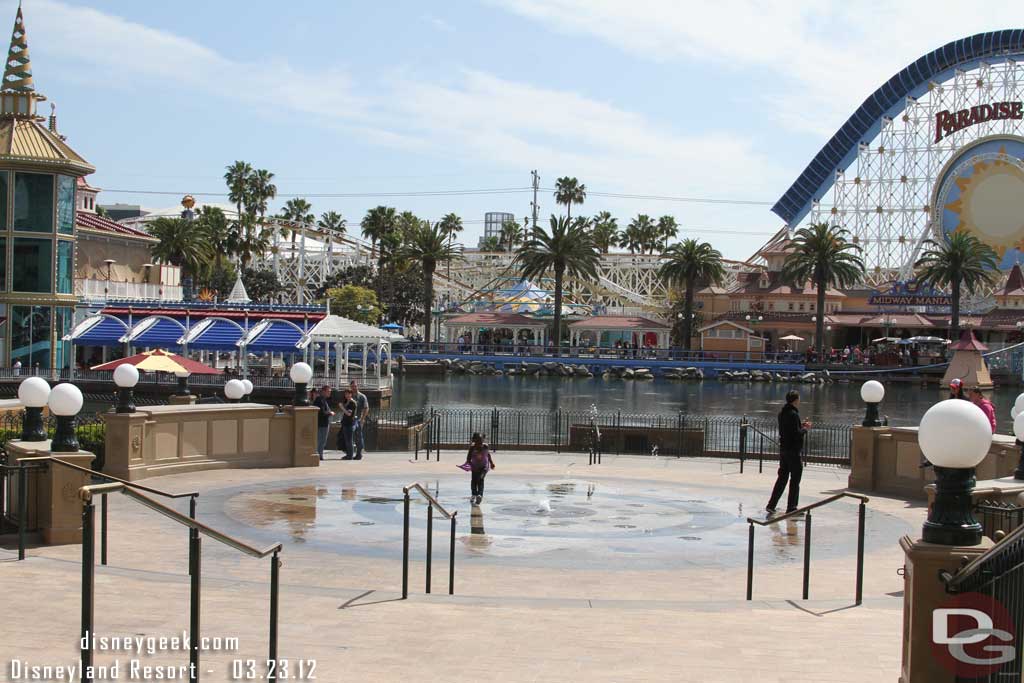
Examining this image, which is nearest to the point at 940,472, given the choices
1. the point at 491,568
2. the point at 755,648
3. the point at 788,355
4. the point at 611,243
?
the point at 755,648

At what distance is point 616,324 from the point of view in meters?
108

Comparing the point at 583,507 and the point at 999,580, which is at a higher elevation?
the point at 999,580

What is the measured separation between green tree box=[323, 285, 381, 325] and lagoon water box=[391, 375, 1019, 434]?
9.89 meters

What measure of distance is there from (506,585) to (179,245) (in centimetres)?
7890

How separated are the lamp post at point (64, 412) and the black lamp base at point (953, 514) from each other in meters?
10.8

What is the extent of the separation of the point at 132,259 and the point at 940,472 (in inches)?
3015

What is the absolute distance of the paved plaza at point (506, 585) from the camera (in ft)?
30.4

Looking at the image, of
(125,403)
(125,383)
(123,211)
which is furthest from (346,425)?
(123,211)

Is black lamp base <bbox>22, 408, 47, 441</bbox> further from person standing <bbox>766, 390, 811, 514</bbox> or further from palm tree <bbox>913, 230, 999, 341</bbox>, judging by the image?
palm tree <bbox>913, 230, 999, 341</bbox>

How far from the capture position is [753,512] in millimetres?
19469

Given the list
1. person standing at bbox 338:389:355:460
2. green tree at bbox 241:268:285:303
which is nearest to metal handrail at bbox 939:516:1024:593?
person standing at bbox 338:389:355:460

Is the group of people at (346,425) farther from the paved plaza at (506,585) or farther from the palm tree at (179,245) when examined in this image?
the palm tree at (179,245)

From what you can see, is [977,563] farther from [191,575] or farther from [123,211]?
[123,211]

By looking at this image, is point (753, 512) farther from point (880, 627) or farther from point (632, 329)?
point (632, 329)
